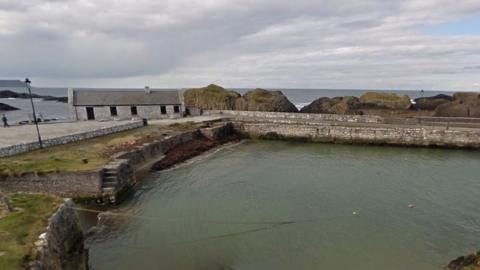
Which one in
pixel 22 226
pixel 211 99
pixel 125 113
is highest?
pixel 211 99

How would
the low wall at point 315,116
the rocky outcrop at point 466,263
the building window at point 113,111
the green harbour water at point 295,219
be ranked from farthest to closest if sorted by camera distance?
the building window at point 113,111
the low wall at point 315,116
the green harbour water at point 295,219
the rocky outcrop at point 466,263

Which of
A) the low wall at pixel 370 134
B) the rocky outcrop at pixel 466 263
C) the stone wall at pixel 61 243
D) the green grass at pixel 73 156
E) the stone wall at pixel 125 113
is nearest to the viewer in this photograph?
the stone wall at pixel 61 243

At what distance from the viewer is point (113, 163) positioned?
1589 centimetres

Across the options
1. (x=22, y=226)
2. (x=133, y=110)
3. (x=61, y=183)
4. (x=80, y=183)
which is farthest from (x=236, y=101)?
(x=22, y=226)

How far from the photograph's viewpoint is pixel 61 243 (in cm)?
927

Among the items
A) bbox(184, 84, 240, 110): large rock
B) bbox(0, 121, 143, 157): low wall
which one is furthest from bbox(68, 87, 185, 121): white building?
bbox(184, 84, 240, 110): large rock

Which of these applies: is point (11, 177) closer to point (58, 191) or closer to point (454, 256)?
point (58, 191)

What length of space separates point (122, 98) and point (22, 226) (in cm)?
3082

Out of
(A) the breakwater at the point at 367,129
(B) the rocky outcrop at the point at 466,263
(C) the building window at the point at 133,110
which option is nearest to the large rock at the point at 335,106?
(A) the breakwater at the point at 367,129

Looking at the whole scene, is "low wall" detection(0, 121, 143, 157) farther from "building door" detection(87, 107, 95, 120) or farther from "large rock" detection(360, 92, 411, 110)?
"large rock" detection(360, 92, 411, 110)

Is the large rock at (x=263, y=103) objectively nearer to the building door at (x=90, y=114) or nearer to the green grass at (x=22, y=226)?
the building door at (x=90, y=114)

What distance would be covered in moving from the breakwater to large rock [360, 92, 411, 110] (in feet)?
47.7

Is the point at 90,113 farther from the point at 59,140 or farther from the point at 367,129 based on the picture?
the point at 367,129

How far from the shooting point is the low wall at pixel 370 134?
27.1 metres
